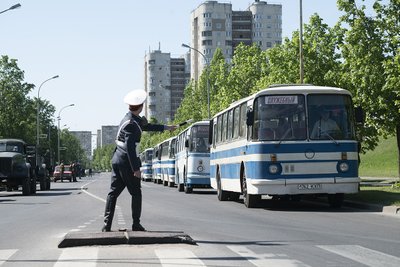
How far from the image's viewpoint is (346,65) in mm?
36062

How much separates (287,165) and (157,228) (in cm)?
641

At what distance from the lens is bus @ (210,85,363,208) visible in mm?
20422

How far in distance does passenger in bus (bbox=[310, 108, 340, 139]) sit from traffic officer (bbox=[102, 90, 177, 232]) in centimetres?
907

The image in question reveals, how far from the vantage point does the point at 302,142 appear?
20.5m

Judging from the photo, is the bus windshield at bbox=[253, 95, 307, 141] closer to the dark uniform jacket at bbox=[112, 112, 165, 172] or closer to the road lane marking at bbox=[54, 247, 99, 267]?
the dark uniform jacket at bbox=[112, 112, 165, 172]

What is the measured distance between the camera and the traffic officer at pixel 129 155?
12.1 metres

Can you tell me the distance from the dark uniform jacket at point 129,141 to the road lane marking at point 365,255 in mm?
3068

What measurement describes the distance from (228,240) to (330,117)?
9.12 m

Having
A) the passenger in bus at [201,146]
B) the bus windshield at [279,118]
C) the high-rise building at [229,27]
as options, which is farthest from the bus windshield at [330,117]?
the high-rise building at [229,27]

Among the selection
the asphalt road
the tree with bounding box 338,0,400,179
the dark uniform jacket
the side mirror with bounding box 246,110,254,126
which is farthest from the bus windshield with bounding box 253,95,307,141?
the tree with bounding box 338,0,400,179

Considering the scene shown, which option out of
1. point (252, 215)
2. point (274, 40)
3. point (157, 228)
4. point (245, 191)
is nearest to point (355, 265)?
point (157, 228)

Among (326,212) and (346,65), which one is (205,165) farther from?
(326,212)

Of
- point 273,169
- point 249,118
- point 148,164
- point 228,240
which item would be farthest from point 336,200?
point 148,164

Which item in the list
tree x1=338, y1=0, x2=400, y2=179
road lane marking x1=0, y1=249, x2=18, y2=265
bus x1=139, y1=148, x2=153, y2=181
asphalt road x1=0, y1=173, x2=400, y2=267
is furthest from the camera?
bus x1=139, y1=148, x2=153, y2=181
